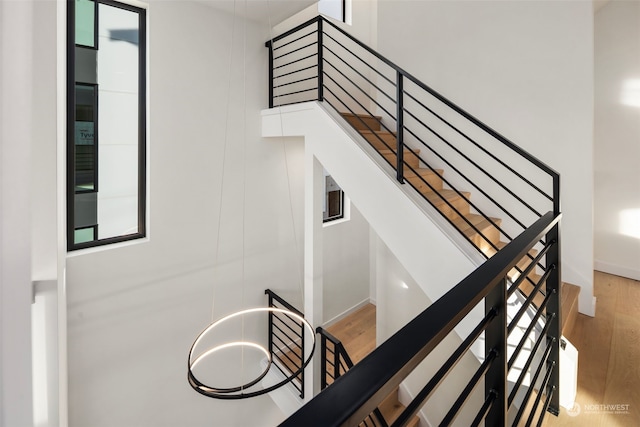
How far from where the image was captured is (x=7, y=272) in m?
0.75

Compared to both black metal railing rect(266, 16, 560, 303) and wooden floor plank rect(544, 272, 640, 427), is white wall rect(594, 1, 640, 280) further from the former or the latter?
black metal railing rect(266, 16, 560, 303)

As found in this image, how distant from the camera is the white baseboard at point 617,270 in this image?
354cm

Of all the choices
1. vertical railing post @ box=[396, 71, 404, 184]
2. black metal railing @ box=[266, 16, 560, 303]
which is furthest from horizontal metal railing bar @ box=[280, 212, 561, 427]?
black metal railing @ box=[266, 16, 560, 303]

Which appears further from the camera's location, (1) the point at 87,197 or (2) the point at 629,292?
(2) the point at 629,292

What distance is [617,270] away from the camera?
3650 millimetres

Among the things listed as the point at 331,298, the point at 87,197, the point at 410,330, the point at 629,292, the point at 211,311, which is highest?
the point at 87,197

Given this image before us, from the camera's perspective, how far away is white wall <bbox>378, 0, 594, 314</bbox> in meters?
2.85

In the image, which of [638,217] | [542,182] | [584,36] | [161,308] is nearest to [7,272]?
[161,308]

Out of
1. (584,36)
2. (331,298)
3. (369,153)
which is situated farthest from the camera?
(331,298)

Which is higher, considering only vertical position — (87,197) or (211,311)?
(87,197)

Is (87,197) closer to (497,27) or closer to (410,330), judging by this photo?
(410,330)

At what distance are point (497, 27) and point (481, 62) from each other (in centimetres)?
31

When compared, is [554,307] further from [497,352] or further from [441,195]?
[441,195]

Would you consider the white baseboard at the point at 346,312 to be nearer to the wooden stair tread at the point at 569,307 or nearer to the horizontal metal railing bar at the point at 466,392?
the wooden stair tread at the point at 569,307
